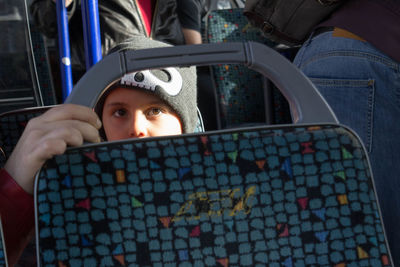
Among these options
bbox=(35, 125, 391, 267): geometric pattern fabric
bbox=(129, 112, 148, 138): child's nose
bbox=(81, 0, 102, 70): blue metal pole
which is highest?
bbox=(81, 0, 102, 70): blue metal pole

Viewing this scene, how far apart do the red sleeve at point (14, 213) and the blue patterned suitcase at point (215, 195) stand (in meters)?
0.10

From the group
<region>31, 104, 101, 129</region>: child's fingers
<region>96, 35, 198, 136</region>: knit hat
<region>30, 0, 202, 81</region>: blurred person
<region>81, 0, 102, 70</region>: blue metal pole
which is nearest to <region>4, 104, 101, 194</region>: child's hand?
<region>31, 104, 101, 129</region>: child's fingers

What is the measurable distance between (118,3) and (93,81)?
1.13 m

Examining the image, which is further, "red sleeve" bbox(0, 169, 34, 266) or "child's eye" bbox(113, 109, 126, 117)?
"child's eye" bbox(113, 109, 126, 117)

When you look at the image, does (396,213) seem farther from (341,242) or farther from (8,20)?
(8,20)

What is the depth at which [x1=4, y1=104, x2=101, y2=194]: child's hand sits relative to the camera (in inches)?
20.5

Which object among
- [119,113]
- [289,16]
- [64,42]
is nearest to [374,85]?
[289,16]

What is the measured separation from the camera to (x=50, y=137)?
53 centimetres

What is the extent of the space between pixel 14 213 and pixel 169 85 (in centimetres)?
52

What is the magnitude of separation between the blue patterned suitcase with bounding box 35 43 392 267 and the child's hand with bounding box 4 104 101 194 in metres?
0.02

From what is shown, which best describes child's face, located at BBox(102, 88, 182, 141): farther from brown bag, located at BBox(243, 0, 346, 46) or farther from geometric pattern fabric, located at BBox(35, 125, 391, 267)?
geometric pattern fabric, located at BBox(35, 125, 391, 267)

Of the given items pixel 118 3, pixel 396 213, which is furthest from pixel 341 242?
pixel 118 3

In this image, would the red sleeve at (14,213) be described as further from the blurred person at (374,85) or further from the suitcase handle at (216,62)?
the blurred person at (374,85)

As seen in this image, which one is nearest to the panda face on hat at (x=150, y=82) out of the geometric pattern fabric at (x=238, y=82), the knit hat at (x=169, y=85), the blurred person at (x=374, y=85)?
the knit hat at (x=169, y=85)
